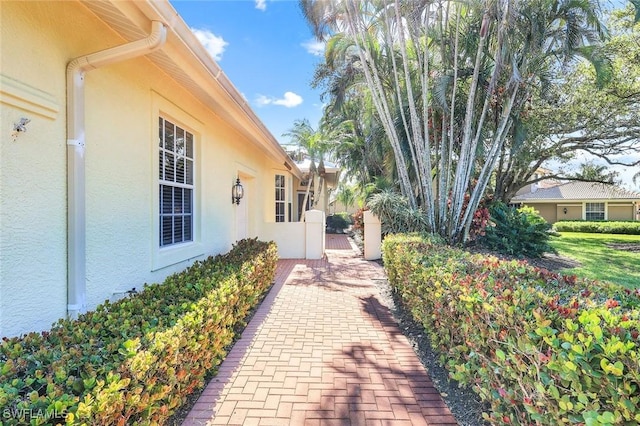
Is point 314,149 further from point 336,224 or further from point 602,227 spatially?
point 602,227

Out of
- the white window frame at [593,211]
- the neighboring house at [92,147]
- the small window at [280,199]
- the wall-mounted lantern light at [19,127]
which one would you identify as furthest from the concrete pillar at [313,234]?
the white window frame at [593,211]

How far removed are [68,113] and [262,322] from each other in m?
3.84

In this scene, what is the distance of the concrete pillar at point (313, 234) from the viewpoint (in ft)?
36.9

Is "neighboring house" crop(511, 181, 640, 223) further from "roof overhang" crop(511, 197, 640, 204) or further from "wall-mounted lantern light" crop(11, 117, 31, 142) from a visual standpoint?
"wall-mounted lantern light" crop(11, 117, 31, 142)

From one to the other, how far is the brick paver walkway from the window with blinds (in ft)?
6.39

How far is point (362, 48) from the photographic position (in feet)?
32.2

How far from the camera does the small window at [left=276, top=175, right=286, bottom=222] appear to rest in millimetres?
14250

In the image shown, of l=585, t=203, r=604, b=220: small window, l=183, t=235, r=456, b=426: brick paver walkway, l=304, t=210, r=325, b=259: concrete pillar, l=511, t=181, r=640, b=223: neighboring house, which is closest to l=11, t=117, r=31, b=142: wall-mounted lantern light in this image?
l=183, t=235, r=456, b=426: brick paver walkway

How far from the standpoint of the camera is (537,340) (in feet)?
6.81

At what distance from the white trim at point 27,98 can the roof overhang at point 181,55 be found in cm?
93

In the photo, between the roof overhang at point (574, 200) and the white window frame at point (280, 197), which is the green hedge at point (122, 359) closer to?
the white window frame at point (280, 197)

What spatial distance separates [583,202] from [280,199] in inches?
1222

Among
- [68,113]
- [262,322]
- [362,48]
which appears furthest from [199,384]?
[362,48]

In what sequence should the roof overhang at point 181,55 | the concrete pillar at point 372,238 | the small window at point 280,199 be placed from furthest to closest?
the small window at point 280,199
the concrete pillar at point 372,238
the roof overhang at point 181,55
